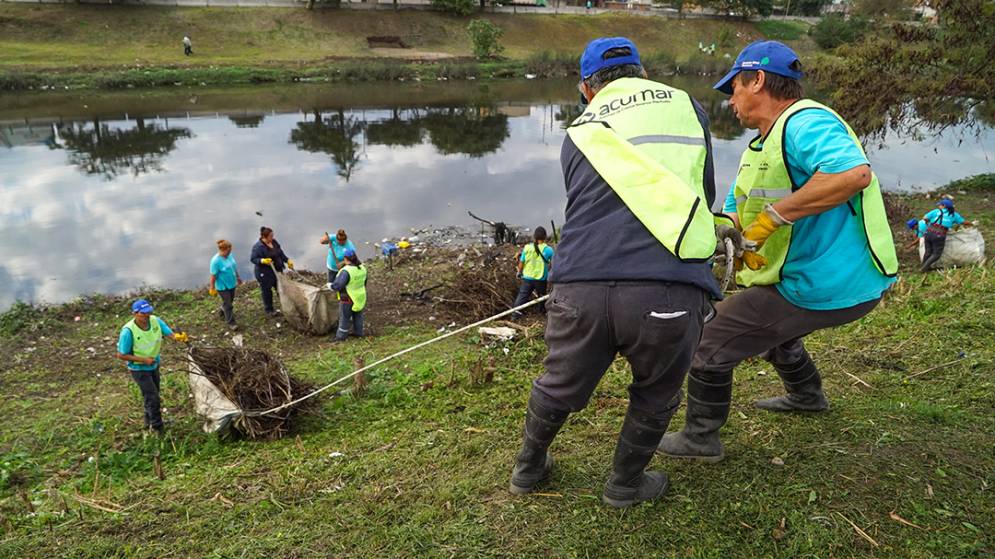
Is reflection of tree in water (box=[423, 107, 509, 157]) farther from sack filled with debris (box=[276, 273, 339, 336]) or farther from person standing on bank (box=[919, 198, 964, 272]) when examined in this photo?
person standing on bank (box=[919, 198, 964, 272])

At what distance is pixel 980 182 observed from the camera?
56.2 ft

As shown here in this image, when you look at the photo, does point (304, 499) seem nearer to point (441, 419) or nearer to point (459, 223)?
point (441, 419)

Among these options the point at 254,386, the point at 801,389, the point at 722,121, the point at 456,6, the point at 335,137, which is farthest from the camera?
the point at 456,6

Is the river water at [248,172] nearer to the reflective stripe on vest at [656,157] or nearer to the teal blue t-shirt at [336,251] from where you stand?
the teal blue t-shirt at [336,251]

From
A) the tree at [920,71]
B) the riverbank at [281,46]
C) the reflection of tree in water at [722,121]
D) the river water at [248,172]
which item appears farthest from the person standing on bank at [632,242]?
the riverbank at [281,46]

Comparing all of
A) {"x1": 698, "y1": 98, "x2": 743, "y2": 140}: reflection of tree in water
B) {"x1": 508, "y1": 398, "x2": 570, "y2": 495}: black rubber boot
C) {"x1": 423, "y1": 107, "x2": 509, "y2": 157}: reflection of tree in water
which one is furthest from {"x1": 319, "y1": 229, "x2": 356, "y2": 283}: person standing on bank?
{"x1": 698, "y1": 98, "x2": 743, "y2": 140}: reflection of tree in water

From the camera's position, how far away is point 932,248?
9922 millimetres

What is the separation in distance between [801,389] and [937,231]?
837 centimetres

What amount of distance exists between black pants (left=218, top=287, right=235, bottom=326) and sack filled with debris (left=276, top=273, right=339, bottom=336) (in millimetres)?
808

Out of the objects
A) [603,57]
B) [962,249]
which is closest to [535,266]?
[603,57]

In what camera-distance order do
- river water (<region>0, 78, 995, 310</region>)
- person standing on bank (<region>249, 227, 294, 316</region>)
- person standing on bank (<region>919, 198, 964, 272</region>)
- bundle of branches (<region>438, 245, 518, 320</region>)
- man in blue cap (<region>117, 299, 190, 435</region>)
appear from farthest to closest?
river water (<region>0, 78, 995, 310</region>) → person standing on bank (<region>249, 227, 294, 316</region>) → person standing on bank (<region>919, 198, 964, 272</region>) → bundle of branches (<region>438, 245, 518, 320</region>) → man in blue cap (<region>117, 299, 190, 435</region>)

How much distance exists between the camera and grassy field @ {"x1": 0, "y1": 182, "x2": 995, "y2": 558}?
2758 mm

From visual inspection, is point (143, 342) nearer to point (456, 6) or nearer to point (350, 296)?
point (350, 296)

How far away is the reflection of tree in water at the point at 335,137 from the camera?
20781 mm
